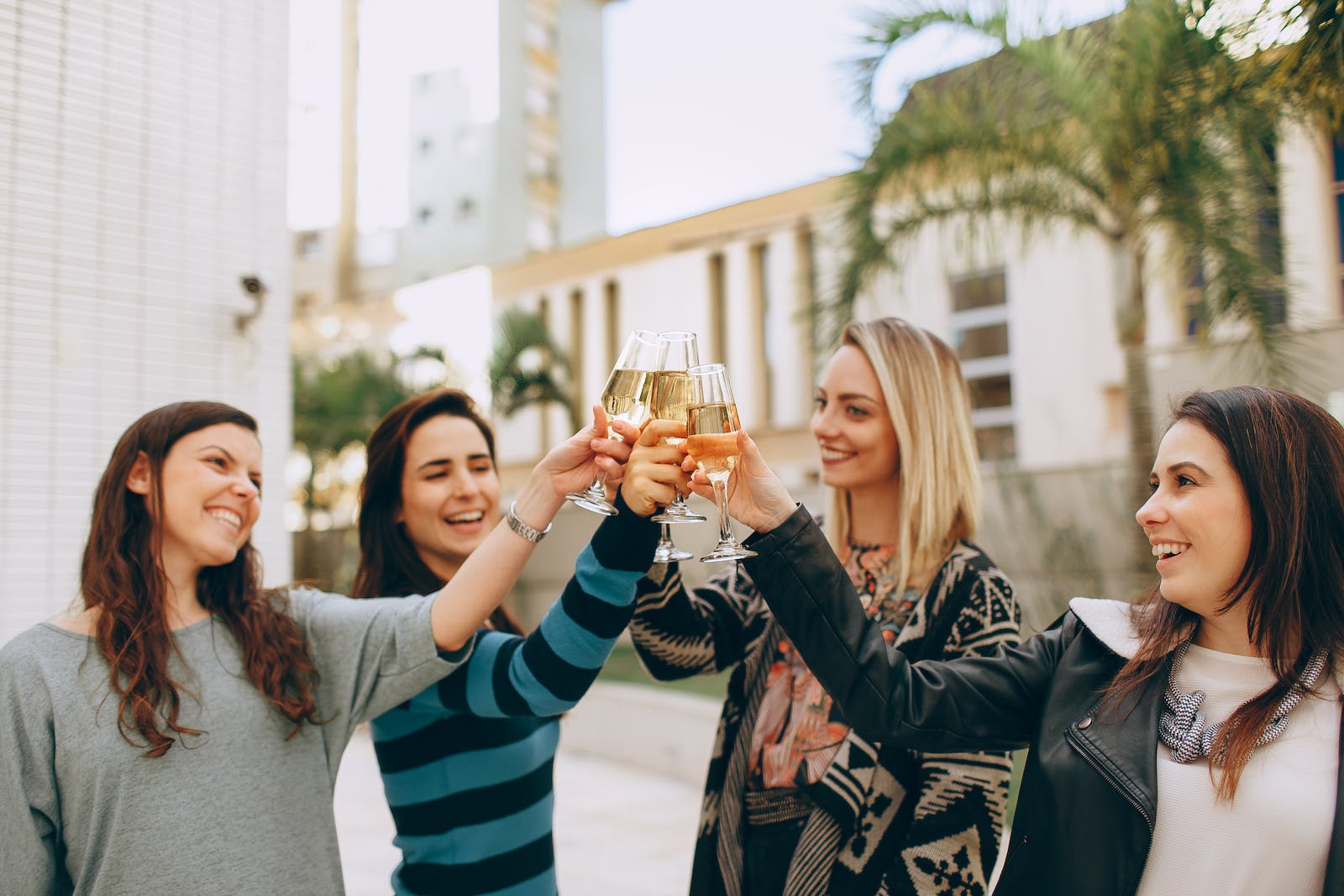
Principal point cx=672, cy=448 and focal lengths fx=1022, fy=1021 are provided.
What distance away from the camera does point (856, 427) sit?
6.18ft

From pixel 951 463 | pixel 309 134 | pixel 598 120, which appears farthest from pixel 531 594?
pixel 598 120

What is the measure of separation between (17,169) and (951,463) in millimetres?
3218

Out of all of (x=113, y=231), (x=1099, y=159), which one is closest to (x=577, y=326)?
(x=1099, y=159)

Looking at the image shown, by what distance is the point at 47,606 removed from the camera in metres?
3.69

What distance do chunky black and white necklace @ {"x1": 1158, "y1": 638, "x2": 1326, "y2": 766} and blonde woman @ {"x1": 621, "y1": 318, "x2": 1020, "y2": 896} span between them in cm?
31

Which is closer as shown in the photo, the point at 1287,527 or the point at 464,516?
the point at 1287,527

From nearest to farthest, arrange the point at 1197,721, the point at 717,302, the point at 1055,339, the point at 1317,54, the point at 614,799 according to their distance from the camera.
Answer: the point at 1197,721 → the point at 1317,54 → the point at 614,799 → the point at 1055,339 → the point at 717,302

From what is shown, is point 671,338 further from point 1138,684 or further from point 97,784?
point 97,784

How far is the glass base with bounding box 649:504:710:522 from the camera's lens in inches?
58.1

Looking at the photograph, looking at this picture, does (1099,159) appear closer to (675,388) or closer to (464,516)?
(464,516)

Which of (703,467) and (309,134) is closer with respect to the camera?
(703,467)

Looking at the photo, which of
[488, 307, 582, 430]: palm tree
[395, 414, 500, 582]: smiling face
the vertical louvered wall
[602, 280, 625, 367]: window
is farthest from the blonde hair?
[602, 280, 625, 367]: window

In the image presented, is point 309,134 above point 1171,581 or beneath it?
above

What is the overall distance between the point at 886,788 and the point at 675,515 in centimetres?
58
